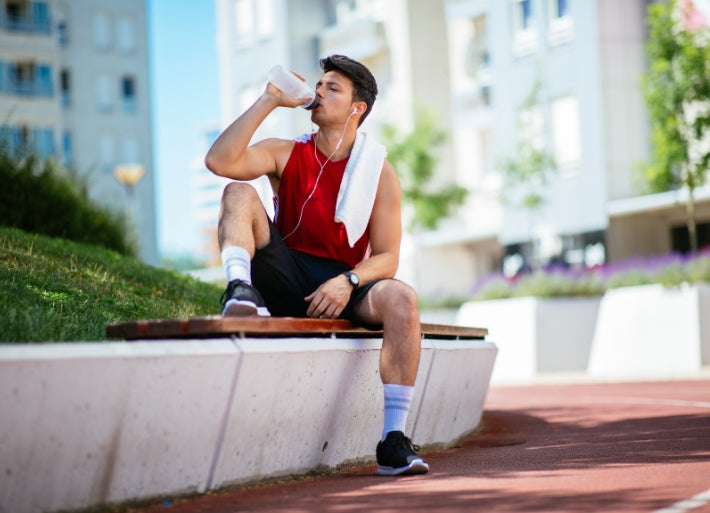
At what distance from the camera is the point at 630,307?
24.0 metres

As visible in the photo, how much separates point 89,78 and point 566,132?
46.2m

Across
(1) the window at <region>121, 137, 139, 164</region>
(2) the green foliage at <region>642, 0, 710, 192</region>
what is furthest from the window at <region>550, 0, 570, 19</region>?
(1) the window at <region>121, 137, 139, 164</region>

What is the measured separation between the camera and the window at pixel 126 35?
80.4 meters

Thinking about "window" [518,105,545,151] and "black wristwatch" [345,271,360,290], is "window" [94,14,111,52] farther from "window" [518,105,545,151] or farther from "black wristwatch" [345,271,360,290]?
"black wristwatch" [345,271,360,290]

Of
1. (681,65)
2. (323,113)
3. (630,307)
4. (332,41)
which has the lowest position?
(630,307)

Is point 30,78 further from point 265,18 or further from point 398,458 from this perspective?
point 398,458

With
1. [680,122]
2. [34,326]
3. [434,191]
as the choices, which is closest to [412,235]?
[434,191]

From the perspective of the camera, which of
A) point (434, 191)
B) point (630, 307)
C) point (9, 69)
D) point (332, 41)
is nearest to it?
point (630, 307)

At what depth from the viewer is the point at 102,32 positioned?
79500mm

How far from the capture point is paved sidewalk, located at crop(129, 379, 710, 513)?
5223 mm

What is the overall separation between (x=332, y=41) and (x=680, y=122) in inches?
1013

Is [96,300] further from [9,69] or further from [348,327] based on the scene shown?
[9,69]

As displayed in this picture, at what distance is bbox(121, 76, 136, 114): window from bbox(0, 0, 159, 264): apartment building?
0.19 feet

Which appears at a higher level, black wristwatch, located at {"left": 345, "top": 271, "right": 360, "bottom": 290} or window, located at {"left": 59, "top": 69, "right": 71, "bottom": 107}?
window, located at {"left": 59, "top": 69, "right": 71, "bottom": 107}
